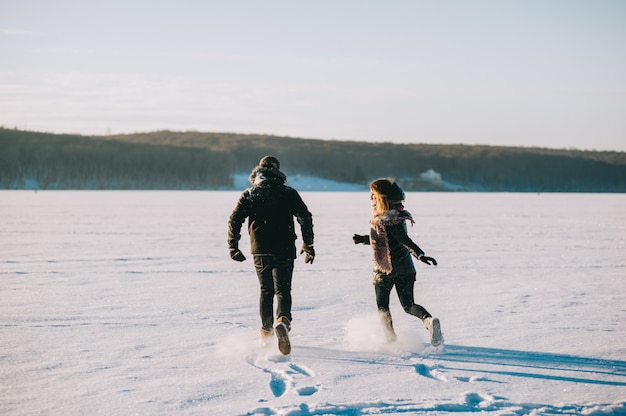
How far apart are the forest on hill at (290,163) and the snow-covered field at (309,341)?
341 feet

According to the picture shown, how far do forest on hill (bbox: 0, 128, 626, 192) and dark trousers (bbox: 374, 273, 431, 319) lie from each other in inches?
4252

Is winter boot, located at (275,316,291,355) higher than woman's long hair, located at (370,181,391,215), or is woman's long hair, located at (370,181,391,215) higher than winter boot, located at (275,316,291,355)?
woman's long hair, located at (370,181,391,215)

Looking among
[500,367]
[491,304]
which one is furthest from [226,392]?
[491,304]

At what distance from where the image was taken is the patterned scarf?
505cm

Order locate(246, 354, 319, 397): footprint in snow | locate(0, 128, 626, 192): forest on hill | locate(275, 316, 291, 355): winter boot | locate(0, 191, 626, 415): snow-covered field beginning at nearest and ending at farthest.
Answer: locate(0, 191, 626, 415): snow-covered field, locate(246, 354, 319, 397): footprint in snow, locate(275, 316, 291, 355): winter boot, locate(0, 128, 626, 192): forest on hill

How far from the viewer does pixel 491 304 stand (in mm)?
7113

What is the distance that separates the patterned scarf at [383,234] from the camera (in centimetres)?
505

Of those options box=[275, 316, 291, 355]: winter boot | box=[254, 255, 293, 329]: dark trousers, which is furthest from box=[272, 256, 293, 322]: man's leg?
box=[275, 316, 291, 355]: winter boot

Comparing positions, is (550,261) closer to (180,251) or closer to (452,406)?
(180,251)

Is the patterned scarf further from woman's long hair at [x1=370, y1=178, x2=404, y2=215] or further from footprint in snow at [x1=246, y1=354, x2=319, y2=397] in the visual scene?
footprint in snow at [x1=246, y1=354, x2=319, y2=397]

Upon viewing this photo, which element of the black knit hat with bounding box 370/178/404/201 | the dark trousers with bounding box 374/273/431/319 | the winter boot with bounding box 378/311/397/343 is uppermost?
the black knit hat with bounding box 370/178/404/201

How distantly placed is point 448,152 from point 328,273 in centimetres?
15516

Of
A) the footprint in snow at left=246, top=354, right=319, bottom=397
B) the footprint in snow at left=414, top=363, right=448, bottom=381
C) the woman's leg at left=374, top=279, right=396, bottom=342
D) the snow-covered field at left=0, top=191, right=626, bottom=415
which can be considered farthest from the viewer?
Result: the woman's leg at left=374, top=279, right=396, bottom=342

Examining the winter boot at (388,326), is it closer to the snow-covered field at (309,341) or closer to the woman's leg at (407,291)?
the snow-covered field at (309,341)
